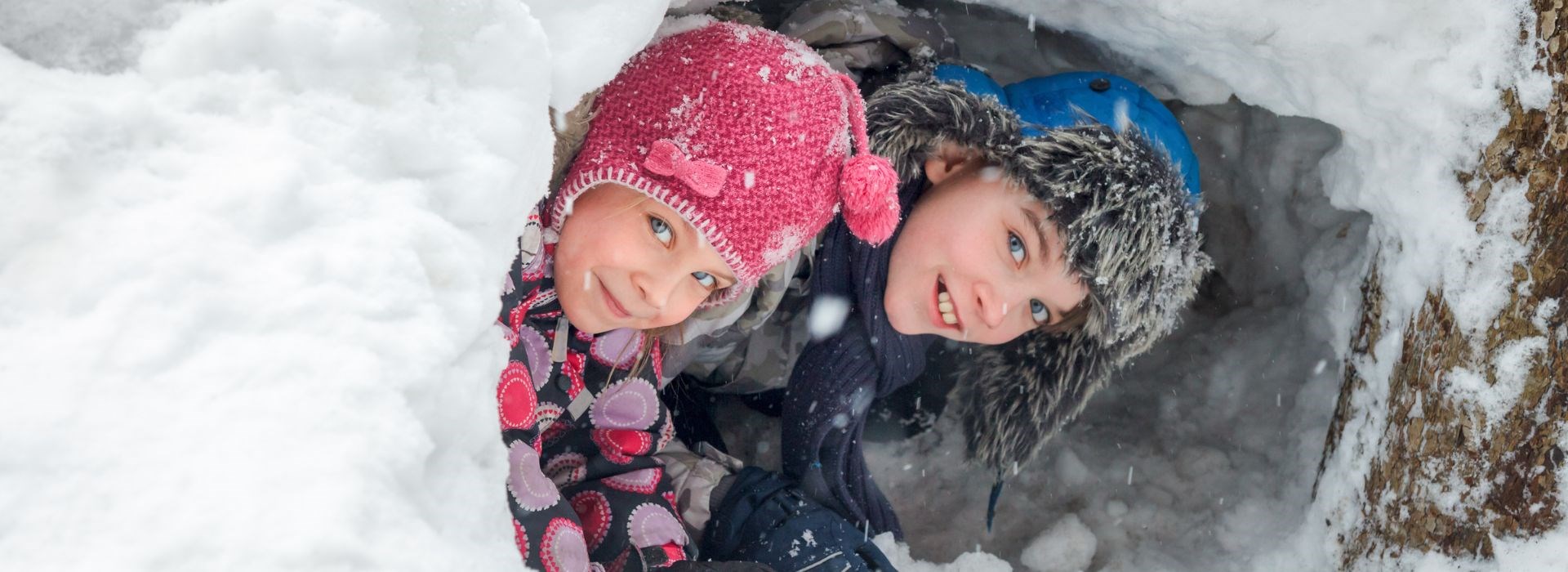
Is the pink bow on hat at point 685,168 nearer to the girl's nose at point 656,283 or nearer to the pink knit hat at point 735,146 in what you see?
the pink knit hat at point 735,146

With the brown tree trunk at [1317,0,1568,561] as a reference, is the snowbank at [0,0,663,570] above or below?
above

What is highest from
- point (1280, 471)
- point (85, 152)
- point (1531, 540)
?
point (85, 152)

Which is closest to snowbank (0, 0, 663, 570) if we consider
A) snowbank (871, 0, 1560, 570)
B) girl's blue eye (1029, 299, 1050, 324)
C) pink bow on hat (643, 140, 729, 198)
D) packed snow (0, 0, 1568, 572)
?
packed snow (0, 0, 1568, 572)

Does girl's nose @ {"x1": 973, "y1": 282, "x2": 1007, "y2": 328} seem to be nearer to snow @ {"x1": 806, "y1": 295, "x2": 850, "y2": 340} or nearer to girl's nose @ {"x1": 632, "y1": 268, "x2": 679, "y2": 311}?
snow @ {"x1": 806, "y1": 295, "x2": 850, "y2": 340}

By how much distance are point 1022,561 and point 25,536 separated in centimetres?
199

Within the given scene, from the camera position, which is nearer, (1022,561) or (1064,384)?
(1064,384)

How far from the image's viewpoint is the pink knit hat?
128 cm

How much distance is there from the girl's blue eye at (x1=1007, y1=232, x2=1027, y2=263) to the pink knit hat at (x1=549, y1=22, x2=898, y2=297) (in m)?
0.29

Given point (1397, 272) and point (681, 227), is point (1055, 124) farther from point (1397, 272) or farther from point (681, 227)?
point (681, 227)

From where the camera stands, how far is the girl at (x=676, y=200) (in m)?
1.29

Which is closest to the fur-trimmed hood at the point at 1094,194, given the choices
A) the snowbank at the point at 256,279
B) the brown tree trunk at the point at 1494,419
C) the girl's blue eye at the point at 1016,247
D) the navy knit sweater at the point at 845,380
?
the girl's blue eye at the point at 1016,247

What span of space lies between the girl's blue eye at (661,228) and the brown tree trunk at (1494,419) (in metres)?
1.13

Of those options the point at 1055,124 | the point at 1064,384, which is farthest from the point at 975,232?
the point at 1064,384

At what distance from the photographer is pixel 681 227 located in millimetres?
1312
